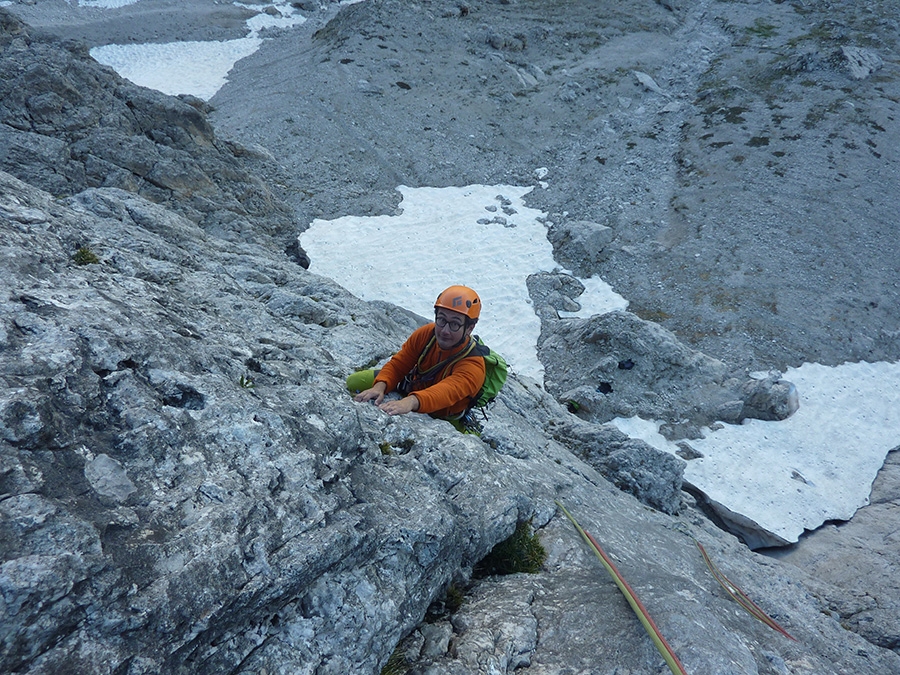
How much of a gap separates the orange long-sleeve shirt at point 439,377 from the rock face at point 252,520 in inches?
12.7

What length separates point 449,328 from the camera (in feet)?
20.2

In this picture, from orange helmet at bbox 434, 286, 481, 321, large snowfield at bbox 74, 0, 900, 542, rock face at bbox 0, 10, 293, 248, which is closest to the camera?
orange helmet at bbox 434, 286, 481, 321

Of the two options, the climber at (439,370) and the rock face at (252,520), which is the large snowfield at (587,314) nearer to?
the rock face at (252,520)

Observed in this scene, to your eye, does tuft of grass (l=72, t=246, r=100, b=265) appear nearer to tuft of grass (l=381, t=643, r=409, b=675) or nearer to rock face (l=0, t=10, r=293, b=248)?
tuft of grass (l=381, t=643, r=409, b=675)

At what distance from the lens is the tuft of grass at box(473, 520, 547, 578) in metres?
5.09

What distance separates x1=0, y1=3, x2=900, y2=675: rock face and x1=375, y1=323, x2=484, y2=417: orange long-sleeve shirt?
323 millimetres

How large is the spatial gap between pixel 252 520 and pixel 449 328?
3201 mm

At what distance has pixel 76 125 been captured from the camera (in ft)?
39.4

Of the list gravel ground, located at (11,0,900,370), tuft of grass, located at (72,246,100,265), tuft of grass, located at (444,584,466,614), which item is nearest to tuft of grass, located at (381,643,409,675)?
tuft of grass, located at (444,584,466,614)

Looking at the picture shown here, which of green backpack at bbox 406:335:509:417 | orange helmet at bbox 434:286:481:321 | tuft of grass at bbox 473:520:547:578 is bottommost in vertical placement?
tuft of grass at bbox 473:520:547:578

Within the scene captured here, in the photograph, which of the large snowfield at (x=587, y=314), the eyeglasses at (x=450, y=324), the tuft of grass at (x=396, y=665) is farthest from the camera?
the large snowfield at (x=587, y=314)

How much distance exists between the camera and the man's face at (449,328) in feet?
19.8

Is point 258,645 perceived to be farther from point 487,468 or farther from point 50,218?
point 50,218

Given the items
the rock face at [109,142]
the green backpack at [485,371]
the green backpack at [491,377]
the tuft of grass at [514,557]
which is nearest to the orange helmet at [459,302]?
the green backpack at [485,371]
